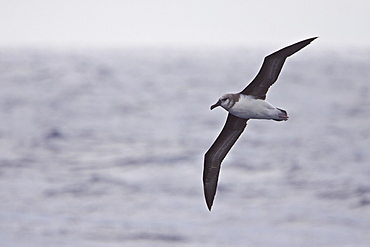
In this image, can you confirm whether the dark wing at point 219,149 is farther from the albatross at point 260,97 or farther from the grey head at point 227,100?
the grey head at point 227,100

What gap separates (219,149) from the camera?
13.3 meters

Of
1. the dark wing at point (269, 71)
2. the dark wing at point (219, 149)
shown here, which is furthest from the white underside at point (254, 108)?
the dark wing at point (219, 149)

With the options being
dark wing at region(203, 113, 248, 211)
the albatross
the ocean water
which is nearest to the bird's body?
the albatross

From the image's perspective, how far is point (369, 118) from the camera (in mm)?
42656

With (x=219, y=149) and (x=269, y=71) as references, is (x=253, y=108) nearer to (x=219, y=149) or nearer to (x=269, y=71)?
(x=269, y=71)

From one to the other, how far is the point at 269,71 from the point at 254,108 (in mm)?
661

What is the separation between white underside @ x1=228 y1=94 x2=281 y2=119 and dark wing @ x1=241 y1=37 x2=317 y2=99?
0.50 ft

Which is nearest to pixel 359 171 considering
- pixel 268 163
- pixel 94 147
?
pixel 268 163

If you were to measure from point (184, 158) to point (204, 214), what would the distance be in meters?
6.98

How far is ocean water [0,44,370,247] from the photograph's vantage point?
23.8 m

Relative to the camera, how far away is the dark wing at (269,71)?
11.4 m

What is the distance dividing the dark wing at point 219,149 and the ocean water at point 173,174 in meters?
9.49

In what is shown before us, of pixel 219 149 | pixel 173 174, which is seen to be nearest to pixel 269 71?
pixel 219 149

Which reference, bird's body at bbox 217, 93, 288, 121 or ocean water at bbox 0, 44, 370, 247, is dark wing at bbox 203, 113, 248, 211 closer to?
bird's body at bbox 217, 93, 288, 121
